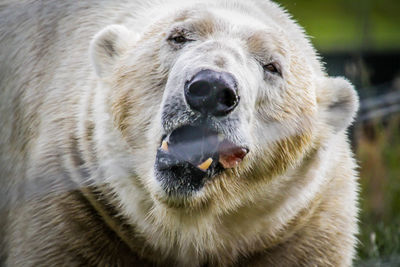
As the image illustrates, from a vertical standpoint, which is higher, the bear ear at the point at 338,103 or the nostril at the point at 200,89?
the nostril at the point at 200,89

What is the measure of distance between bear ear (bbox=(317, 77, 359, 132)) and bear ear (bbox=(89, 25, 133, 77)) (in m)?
1.06

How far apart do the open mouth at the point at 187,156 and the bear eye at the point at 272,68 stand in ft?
1.77

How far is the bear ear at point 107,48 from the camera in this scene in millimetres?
3889

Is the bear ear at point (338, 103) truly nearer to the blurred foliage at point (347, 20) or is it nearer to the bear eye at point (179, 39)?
the bear eye at point (179, 39)

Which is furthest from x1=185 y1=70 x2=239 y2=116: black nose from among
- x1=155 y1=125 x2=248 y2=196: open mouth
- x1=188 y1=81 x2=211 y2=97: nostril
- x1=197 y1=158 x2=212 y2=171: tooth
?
x1=197 y1=158 x2=212 y2=171: tooth

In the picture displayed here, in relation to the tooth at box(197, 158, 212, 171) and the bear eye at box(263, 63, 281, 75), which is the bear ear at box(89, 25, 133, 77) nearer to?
the bear eye at box(263, 63, 281, 75)

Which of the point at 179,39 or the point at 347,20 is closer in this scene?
the point at 179,39

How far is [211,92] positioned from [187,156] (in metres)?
0.30

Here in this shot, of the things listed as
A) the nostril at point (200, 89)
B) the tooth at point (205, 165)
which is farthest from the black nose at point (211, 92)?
the tooth at point (205, 165)

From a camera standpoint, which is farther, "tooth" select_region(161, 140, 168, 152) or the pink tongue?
the pink tongue

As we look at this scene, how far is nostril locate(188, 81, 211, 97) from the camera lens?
9.91 ft

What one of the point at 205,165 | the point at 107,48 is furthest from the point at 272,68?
the point at 107,48

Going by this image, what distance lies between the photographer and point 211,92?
3.02 metres

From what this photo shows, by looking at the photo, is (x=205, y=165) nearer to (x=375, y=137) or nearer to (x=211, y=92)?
(x=211, y=92)
